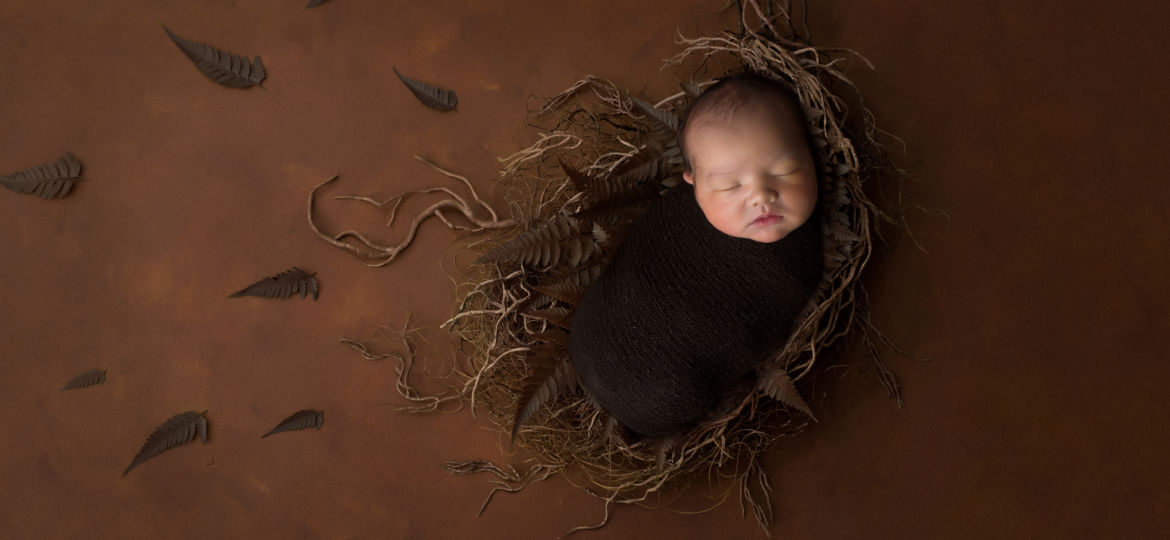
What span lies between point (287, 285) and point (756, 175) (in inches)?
37.8

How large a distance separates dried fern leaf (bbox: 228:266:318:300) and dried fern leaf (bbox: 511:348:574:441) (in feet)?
1.64

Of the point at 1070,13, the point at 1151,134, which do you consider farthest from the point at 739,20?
the point at 1151,134

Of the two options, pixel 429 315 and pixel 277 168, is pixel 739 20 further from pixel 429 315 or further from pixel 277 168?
pixel 277 168

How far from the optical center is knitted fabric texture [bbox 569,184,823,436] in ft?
3.93

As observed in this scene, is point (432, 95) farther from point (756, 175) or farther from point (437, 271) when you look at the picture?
point (756, 175)

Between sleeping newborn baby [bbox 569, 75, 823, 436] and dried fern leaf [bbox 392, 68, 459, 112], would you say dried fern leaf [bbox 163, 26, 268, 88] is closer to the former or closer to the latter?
dried fern leaf [bbox 392, 68, 459, 112]

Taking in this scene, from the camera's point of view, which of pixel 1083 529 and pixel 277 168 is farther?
pixel 277 168

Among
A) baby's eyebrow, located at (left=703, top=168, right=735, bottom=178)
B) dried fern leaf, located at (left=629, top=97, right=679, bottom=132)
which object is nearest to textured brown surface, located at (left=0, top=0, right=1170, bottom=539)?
dried fern leaf, located at (left=629, top=97, right=679, bottom=132)

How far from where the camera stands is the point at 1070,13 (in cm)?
136

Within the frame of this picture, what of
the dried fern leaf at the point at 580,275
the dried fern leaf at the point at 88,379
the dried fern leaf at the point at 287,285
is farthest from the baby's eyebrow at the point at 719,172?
the dried fern leaf at the point at 88,379

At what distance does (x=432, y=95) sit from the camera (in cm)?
150

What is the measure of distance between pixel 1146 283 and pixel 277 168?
5.35ft

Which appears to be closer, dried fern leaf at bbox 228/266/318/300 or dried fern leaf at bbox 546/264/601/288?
dried fern leaf at bbox 546/264/601/288

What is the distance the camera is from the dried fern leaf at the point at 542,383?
4.45 ft
